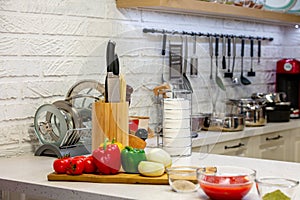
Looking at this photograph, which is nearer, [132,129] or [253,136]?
[132,129]

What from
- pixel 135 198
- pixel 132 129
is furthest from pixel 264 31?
pixel 135 198

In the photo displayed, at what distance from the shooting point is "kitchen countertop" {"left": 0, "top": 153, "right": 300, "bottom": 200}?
6.37ft

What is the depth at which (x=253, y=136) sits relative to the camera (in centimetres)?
378

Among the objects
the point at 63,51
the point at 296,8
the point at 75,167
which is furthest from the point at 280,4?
the point at 75,167

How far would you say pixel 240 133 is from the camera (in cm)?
363

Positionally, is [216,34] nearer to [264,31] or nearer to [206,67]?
[206,67]

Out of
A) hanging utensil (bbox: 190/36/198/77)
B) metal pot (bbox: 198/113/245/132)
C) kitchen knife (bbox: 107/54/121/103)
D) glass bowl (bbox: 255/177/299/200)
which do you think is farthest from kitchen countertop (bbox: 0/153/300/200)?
hanging utensil (bbox: 190/36/198/77)

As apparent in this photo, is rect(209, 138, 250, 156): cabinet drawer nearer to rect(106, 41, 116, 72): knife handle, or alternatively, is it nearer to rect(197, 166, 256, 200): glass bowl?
rect(106, 41, 116, 72): knife handle

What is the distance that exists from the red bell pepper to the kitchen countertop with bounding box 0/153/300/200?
0.08 m

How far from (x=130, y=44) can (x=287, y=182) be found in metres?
1.84

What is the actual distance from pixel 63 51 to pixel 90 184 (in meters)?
1.03

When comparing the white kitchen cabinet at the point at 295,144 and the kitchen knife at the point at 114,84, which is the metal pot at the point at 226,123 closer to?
the white kitchen cabinet at the point at 295,144

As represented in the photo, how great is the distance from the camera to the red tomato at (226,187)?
1.79 metres

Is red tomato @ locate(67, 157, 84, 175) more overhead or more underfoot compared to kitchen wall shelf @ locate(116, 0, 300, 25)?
more underfoot
